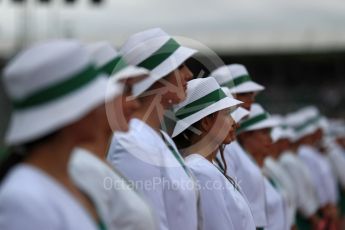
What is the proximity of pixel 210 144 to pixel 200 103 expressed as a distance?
10.6 inches

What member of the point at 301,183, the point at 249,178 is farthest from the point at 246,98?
the point at 301,183

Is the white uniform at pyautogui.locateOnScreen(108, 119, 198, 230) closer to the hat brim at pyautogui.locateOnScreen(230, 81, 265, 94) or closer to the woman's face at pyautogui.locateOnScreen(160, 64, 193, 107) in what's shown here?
the woman's face at pyautogui.locateOnScreen(160, 64, 193, 107)

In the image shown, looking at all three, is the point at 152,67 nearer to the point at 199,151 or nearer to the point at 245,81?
the point at 199,151

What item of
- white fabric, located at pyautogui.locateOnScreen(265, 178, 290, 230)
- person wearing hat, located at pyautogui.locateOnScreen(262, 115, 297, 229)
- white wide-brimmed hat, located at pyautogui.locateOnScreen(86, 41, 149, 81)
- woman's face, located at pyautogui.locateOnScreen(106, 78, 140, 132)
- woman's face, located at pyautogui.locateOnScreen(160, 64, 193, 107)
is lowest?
person wearing hat, located at pyautogui.locateOnScreen(262, 115, 297, 229)

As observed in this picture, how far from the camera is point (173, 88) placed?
462cm

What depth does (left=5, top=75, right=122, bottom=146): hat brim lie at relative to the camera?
8.43 ft

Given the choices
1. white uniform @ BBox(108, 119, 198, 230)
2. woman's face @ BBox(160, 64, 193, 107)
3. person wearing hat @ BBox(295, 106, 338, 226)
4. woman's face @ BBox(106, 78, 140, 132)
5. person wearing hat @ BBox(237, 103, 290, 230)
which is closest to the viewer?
woman's face @ BBox(106, 78, 140, 132)

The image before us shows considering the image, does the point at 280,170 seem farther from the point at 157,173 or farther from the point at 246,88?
the point at 157,173

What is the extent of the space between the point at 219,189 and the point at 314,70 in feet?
163

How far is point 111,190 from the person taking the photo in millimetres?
3580

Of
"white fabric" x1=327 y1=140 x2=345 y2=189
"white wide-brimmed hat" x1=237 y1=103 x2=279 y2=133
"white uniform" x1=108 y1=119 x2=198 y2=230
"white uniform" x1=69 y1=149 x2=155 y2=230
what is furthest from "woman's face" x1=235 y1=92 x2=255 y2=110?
→ "white fabric" x1=327 y1=140 x2=345 y2=189

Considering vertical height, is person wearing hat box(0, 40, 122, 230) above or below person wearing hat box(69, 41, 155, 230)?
above

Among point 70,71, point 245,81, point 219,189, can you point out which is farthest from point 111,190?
point 245,81

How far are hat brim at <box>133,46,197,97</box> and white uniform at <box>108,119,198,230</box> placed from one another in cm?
21
